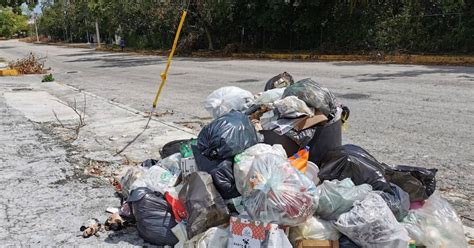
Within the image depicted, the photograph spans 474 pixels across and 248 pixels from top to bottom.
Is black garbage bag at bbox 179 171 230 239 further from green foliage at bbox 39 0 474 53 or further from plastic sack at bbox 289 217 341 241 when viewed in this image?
green foliage at bbox 39 0 474 53

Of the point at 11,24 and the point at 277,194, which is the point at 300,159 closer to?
the point at 277,194

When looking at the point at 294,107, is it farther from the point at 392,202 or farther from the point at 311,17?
the point at 311,17

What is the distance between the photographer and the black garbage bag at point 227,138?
10.5 feet

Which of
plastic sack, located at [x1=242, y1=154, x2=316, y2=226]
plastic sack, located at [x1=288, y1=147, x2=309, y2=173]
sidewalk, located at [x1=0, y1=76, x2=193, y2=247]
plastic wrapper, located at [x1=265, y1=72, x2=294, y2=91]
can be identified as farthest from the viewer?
plastic wrapper, located at [x1=265, y1=72, x2=294, y2=91]

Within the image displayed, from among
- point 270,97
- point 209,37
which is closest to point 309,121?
point 270,97

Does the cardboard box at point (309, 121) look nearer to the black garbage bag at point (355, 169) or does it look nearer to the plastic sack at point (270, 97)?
the black garbage bag at point (355, 169)

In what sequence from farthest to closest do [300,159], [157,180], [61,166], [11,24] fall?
1. [11,24]
2. [61,166]
3. [157,180]
4. [300,159]

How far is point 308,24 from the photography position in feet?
72.7

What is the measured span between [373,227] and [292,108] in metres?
1.24

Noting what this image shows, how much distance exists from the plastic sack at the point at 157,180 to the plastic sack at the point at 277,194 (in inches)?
33.6

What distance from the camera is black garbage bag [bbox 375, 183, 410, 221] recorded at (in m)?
2.90

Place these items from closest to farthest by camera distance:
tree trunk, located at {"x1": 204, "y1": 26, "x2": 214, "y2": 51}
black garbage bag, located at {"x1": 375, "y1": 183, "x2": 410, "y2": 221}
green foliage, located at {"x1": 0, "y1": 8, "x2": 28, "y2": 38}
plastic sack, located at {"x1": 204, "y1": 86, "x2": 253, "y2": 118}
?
black garbage bag, located at {"x1": 375, "y1": 183, "x2": 410, "y2": 221} → plastic sack, located at {"x1": 204, "y1": 86, "x2": 253, "y2": 118} → tree trunk, located at {"x1": 204, "y1": 26, "x2": 214, "y2": 51} → green foliage, located at {"x1": 0, "y1": 8, "x2": 28, "y2": 38}

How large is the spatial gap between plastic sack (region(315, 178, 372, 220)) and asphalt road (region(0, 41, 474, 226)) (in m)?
1.07

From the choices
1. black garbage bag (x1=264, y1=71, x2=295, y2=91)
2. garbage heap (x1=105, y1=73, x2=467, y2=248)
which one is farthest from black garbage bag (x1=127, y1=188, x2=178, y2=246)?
black garbage bag (x1=264, y1=71, x2=295, y2=91)
